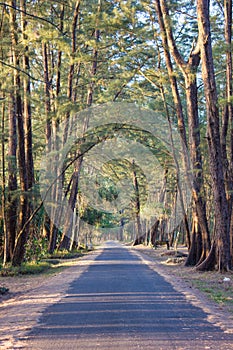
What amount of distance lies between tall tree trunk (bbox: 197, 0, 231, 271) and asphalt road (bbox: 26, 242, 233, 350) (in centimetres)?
571

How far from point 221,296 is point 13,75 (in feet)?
34.6

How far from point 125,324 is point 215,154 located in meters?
10.6

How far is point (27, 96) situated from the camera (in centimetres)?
1692

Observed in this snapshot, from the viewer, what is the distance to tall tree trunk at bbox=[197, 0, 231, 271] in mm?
17156

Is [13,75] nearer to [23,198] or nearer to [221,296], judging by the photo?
[23,198]

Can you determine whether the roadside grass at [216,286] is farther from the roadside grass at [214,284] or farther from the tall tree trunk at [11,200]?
the tall tree trunk at [11,200]

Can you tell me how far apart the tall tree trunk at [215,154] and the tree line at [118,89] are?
0.11 feet

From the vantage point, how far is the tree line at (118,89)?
17531mm

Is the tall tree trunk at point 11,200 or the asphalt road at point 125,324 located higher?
the tall tree trunk at point 11,200

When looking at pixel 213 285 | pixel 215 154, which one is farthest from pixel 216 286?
pixel 215 154

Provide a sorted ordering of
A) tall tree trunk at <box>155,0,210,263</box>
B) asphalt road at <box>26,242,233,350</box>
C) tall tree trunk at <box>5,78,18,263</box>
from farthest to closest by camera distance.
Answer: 1. tall tree trunk at <box>155,0,210,263</box>
2. tall tree trunk at <box>5,78,18,263</box>
3. asphalt road at <box>26,242,233,350</box>

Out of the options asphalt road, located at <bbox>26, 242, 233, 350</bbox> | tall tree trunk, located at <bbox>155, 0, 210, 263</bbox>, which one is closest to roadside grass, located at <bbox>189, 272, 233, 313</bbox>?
asphalt road, located at <bbox>26, 242, 233, 350</bbox>

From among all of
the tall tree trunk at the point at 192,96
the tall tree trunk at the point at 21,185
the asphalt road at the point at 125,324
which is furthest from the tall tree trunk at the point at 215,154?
the tall tree trunk at the point at 21,185

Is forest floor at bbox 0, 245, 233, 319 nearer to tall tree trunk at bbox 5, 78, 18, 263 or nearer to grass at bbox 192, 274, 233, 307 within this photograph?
grass at bbox 192, 274, 233, 307
